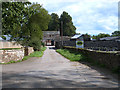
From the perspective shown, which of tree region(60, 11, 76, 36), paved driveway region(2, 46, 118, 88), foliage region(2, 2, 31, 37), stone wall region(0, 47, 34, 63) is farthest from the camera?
tree region(60, 11, 76, 36)

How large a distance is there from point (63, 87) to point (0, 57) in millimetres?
7999

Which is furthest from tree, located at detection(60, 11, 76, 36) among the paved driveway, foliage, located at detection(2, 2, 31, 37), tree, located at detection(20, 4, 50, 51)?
the paved driveway

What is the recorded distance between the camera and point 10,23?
12.1 meters

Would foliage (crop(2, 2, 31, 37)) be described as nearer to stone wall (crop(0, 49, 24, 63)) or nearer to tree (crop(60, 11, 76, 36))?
stone wall (crop(0, 49, 24, 63))

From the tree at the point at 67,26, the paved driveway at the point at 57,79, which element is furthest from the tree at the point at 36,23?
the tree at the point at 67,26

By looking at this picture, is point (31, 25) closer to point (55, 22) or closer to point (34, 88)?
point (34, 88)

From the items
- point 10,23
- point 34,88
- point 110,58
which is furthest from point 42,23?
point 34,88

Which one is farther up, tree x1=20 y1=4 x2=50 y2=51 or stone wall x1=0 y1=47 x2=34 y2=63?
tree x1=20 y1=4 x2=50 y2=51

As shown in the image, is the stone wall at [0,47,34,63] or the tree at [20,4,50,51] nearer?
the stone wall at [0,47,34,63]

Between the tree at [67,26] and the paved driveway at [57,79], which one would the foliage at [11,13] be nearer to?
the paved driveway at [57,79]

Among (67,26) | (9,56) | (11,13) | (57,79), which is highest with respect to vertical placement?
(67,26)

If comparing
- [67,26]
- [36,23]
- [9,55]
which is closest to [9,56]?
[9,55]

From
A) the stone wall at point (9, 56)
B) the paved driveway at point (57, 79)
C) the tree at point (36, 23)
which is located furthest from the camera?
the tree at point (36, 23)

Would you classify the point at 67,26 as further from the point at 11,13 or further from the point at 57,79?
the point at 57,79
